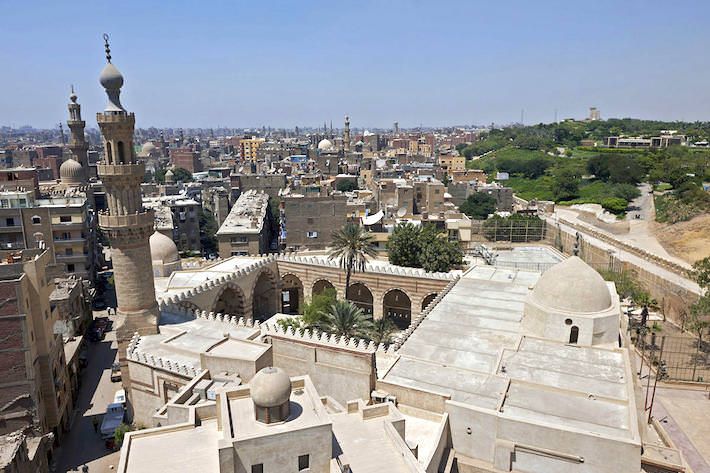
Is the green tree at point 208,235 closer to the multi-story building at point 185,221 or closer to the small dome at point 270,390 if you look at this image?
the multi-story building at point 185,221

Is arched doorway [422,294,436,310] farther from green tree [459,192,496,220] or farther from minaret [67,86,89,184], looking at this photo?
minaret [67,86,89,184]

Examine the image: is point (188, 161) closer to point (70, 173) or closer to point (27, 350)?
point (70, 173)

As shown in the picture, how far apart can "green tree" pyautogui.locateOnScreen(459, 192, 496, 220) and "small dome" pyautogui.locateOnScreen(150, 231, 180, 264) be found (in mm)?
45516

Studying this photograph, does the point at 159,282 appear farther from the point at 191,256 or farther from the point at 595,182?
the point at 595,182

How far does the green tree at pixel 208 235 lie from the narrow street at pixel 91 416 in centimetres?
3228

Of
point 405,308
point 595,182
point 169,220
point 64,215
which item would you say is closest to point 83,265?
point 64,215

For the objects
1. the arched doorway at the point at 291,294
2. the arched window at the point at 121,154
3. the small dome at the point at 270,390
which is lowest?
the arched doorway at the point at 291,294

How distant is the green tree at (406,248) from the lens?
41219 mm

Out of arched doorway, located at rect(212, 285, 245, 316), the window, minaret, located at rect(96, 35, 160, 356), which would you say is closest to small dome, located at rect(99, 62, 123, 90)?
minaret, located at rect(96, 35, 160, 356)

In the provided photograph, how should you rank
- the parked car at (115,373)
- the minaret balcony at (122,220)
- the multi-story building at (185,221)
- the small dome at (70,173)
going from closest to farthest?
the minaret balcony at (122,220)
the parked car at (115,373)
the small dome at (70,173)
the multi-story building at (185,221)

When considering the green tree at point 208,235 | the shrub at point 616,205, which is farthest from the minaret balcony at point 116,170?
the shrub at point 616,205

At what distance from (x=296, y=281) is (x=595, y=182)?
221 feet

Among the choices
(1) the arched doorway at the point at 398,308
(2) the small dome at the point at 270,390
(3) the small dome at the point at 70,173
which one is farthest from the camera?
(3) the small dome at the point at 70,173

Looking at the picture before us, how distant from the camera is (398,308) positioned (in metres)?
39.6
